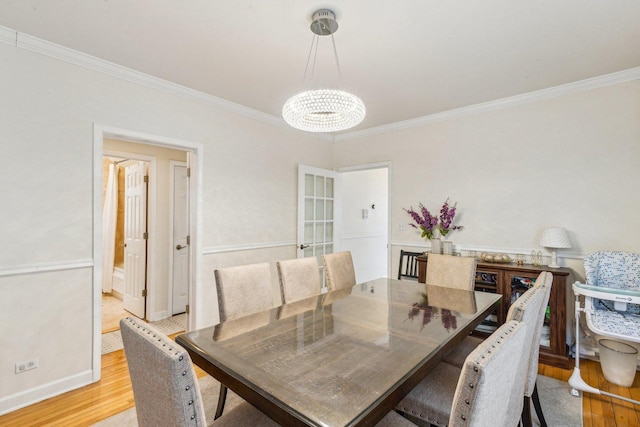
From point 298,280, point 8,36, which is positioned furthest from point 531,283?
point 8,36

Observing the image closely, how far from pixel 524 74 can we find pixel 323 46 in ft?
6.00

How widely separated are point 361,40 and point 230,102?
175cm

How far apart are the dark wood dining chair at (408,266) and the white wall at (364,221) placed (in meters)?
1.08

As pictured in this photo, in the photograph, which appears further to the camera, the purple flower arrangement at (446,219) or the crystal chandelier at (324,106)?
the purple flower arrangement at (446,219)

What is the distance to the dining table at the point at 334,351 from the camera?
100 centimetres

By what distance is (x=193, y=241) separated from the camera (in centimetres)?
310

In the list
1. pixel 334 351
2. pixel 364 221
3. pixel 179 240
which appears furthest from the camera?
pixel 364 221

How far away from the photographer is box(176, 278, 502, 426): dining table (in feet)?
3.27

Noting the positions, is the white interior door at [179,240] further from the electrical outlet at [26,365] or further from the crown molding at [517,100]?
the crown molding at [517,100]

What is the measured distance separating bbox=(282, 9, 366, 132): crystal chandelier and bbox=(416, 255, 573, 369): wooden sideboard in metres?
2.15

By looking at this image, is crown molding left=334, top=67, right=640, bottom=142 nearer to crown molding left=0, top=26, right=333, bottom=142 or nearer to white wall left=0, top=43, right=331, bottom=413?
crown molding left=0, top=26, right=333, bottom=142

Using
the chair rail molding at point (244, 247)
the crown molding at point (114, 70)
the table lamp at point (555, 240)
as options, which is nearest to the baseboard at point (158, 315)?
the chair rail molding at point (244, 247)

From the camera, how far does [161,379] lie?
2.87 feet

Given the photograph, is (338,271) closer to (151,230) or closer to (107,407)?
(107,407)
